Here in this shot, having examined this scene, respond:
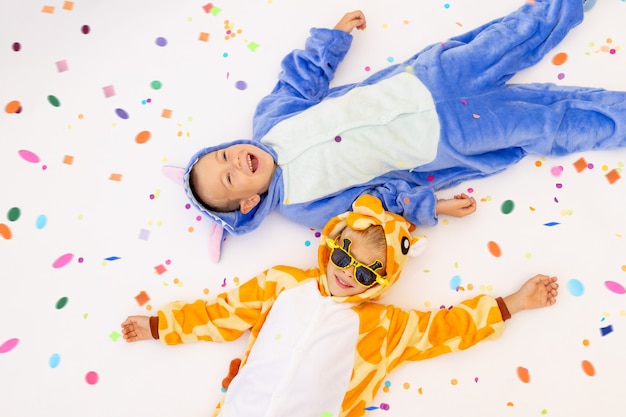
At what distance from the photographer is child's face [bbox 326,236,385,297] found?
1241 millimetres

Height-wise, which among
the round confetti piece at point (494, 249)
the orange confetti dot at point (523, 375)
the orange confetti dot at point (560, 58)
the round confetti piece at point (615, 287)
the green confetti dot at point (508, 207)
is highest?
the orange confetti dot at point (560, 58)

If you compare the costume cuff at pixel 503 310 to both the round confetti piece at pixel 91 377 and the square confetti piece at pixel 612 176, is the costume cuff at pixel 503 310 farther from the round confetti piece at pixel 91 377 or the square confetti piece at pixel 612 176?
the round confetti piece at pixel 91 377

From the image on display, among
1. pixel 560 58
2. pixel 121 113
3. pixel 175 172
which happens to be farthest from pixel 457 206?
pixel 121 113

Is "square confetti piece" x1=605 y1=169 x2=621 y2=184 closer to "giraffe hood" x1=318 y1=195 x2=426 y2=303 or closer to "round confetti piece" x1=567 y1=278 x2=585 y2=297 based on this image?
"round confetti piece" x1=567 y1=278 x2=585 y2=297

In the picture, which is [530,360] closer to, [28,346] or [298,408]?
[298,408]

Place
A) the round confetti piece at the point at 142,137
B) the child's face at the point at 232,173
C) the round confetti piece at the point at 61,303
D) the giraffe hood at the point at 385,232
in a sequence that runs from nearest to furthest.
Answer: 1. the giraffe hood at the point at 385,232
2. the child's face at the point at 232,173
3. the round confetti piece at the point at 61,303
4. the round confetti piece at the point at 142,137

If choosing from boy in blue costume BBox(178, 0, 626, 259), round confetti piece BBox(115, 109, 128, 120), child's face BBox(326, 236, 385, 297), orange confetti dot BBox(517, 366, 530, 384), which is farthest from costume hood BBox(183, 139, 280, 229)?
orange confetti dot BBox(517, 366, 530, 384)

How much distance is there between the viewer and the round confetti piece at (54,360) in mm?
1396

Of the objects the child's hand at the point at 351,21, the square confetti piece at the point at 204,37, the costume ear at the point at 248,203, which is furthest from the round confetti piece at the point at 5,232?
the child's hand at the point at 351,21

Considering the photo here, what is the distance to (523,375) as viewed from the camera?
127 centimetres

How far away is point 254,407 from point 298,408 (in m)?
0.09

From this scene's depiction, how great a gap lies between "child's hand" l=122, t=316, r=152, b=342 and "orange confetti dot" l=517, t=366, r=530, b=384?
0.83 m

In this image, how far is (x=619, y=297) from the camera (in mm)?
1283

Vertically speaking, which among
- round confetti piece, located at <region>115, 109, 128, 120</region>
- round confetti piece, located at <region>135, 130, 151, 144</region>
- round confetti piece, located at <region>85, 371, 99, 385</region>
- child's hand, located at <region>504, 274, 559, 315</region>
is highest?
round confetti piece, located at <region>115, 109, 128, 120</region>
